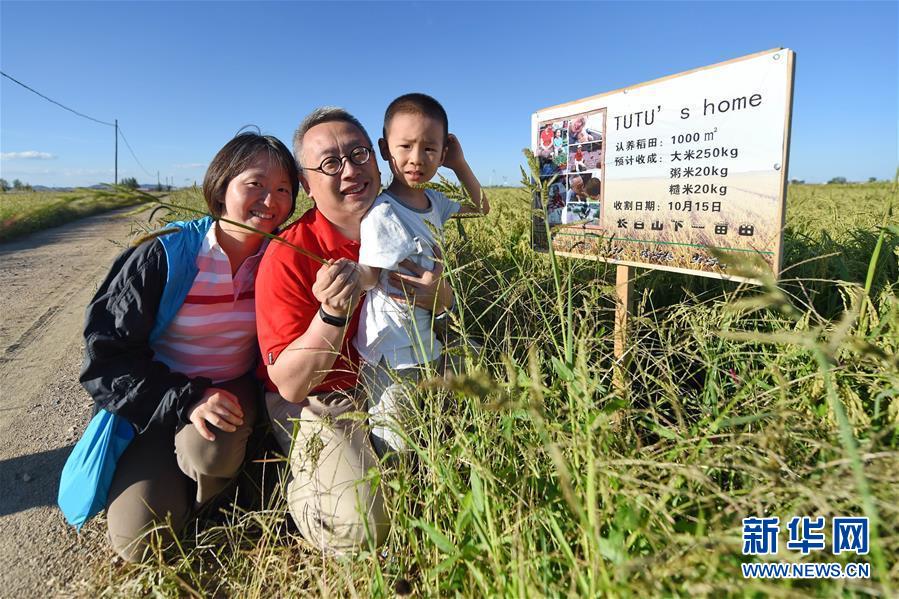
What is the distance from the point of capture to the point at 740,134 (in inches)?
67.7

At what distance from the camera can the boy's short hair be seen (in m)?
2.03

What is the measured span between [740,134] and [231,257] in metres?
2.04

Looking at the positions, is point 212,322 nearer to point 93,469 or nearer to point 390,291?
point 93,469

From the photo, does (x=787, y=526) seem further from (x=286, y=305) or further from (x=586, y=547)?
(x=286, y=305)

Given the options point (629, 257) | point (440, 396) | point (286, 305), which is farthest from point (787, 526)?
point (286, 305)

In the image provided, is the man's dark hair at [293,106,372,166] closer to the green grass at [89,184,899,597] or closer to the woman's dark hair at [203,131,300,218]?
the woman's dark hair at [203,131,300,218]

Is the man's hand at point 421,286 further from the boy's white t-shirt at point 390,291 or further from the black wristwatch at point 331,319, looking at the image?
the black wristwatch at point 331,319

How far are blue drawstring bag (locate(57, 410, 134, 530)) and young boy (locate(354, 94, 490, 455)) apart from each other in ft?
3.18

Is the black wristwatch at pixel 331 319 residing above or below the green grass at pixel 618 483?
above

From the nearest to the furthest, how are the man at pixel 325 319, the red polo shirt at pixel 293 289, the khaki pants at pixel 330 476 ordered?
the khaki pants at pixel 330 476, the man at pixel 325 319, the red polo shirt at pixel 293 289

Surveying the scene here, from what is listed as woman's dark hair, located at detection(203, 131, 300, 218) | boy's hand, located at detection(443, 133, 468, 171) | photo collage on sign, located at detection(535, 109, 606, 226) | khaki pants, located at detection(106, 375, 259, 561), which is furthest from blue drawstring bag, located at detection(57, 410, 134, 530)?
photo collage on sign, located at detection(535, 109, 606, 226)

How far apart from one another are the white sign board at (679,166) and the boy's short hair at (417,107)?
0.64 metres

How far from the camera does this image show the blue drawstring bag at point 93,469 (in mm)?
1749

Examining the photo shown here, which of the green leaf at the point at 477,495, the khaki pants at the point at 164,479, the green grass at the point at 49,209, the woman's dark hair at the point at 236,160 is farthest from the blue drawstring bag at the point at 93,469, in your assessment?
the green leaf at the point at 477,495
